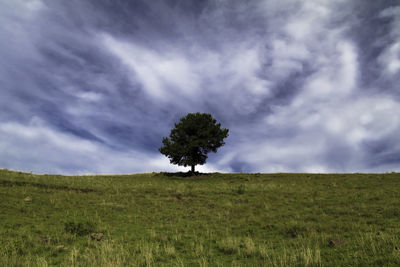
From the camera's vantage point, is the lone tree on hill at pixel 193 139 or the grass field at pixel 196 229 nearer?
the grass field at pixel 196 229

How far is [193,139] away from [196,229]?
34.6 metres

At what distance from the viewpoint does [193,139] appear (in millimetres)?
46875

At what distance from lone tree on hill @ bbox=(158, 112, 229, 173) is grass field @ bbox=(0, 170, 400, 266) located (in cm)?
2398

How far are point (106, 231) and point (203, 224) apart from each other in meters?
5.30

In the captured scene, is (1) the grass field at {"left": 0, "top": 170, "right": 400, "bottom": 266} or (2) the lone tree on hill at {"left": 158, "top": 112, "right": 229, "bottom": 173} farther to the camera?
(2) the lone tree on hill at {"left": 158, "top": 112, "right": 229, "bottom": 173}

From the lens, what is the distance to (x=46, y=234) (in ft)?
36.5

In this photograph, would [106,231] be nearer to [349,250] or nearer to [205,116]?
[349,250]

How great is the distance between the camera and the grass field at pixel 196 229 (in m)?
7.84

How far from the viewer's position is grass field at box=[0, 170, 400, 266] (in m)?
7.84

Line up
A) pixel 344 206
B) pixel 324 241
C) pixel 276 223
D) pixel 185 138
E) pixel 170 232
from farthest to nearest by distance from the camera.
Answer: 1. pixel 185 138
2. pixel 344 206
3. pixel 276 223
4. pixel 170 232
5. pixel 324 241

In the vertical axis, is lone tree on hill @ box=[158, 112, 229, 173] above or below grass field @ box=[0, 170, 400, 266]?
above

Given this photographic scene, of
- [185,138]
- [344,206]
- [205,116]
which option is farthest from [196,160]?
[344,206]

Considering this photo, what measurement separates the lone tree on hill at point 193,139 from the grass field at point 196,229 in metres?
24.0

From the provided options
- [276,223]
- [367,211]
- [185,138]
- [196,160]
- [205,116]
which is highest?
[205,116]
